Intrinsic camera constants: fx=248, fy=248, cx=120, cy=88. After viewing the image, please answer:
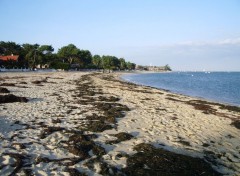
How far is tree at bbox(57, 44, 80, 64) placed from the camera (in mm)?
125975

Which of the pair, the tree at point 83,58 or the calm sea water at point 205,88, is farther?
the tree at point 83,58

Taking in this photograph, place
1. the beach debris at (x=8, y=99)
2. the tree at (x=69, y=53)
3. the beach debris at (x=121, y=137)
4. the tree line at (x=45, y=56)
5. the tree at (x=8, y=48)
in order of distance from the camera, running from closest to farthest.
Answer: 1. the beach debris at (x=121, y=137)
2. the beach debris at (x=8, y=99)
3. the tree line at (x=45, y=56)
4. the tree at (x=8, y=48)
5. the tree at (x=69, y=53)

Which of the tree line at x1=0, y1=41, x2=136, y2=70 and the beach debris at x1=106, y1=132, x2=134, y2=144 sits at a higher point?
the tree line at x1=0, y1=41, x2=136, y2=70

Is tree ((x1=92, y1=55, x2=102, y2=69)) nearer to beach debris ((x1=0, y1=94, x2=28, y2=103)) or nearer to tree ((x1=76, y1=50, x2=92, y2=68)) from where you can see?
tree ((x1=76, y1=50, x2=92, y2=68))

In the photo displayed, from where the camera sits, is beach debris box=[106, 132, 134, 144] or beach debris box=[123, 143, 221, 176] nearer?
beach debris box=[123, 143, 221, 176]

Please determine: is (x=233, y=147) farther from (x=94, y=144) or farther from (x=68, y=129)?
(x=68, y=129)

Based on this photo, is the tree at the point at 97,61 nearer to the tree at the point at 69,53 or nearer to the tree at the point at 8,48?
the tree at the point at 69,53

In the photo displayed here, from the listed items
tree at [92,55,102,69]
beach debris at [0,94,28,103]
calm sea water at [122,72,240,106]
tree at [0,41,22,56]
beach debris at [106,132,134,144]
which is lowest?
calm sea water at [122,72,240,106]

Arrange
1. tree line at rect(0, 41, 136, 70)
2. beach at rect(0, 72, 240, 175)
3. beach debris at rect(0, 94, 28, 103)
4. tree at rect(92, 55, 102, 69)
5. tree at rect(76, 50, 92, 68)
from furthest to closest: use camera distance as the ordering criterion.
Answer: tree at rect(92, 55, 102, 69)
tree at rect(76, 50, 92, 68)
tree line at rect(0, 41, 136, 70)
beach debris at rect(0, 94, 28, 103)
beach at rect(0, 72, 240, 175)

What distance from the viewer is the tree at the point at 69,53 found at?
125975 millimetres

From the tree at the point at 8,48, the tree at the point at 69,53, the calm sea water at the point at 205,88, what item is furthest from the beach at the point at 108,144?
the tree at the point at 69,53

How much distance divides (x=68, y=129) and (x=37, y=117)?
7.52 ft

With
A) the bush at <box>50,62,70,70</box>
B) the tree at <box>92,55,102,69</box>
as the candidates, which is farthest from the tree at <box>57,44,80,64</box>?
the tree at <box>92,55,102,69</box>

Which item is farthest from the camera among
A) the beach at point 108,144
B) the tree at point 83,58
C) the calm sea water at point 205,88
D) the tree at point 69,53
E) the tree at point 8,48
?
the tree at point 83,58
